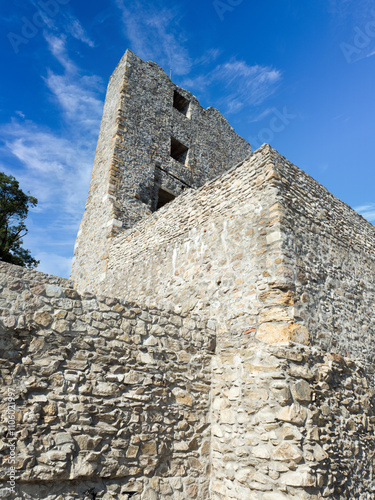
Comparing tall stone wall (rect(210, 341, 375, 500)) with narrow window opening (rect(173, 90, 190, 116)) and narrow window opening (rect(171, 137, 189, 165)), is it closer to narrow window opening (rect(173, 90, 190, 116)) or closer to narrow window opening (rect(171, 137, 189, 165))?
narrow window opening (rect(171, 137, 189, 165))

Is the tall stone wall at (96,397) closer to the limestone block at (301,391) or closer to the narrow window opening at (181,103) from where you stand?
the limestone block at (301,391)

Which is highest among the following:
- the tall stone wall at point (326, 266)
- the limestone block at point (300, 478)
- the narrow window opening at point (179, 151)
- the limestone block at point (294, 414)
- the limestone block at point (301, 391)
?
the narrow window opening at point (179, 151)

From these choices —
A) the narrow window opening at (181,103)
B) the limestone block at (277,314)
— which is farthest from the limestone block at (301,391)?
the narrow window opening at (181,103)

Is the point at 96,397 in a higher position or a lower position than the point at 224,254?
lower

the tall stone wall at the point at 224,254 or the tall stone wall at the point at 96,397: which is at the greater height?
the tall stone wall at the point at 224,254

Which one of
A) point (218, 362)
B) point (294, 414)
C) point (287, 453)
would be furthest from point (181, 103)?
point (287, 453)

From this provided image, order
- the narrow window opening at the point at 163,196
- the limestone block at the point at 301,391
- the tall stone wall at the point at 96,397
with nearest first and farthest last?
the tall stone wall at the point at 96,397 → the limestone block at the point at 301,391 → the narrow window opening at the point at 163,196

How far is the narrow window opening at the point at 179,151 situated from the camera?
42.0ft

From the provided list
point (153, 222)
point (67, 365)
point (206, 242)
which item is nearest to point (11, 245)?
point (153, 222)

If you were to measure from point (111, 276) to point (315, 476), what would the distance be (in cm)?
600

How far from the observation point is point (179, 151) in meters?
13.2

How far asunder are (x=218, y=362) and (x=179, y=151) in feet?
32.4

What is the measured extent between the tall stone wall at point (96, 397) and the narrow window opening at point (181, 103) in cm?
1108

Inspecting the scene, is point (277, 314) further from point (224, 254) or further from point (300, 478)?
point (300, 478)
